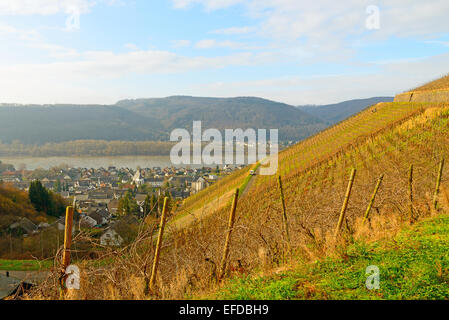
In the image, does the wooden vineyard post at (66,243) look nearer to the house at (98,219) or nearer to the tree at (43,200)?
the house at (98,219)

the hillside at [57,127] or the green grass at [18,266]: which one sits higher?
the hillside at [57,127]

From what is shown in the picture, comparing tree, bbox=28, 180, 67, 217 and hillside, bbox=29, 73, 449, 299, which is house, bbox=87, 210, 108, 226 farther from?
hillside, bbox=29, 73, 449, 299

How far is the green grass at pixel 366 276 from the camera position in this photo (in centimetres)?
341

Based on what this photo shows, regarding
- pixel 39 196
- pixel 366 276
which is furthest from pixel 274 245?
pixel 39 196

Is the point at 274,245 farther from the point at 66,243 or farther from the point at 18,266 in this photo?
the point at 18,266

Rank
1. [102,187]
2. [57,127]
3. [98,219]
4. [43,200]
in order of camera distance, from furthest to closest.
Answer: [57,127] → [102,187] → [43,200] → [98,219]

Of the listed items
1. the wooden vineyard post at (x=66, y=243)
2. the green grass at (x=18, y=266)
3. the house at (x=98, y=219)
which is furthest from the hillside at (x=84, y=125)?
the wooden vineyard post at (x=66, y=243)

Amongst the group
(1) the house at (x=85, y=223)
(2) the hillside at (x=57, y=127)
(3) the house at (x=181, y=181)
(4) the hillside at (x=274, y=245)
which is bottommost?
(3) the house at (x=181, y=181)

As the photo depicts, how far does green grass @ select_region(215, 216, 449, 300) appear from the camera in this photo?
134 inches

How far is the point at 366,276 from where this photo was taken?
149 inches

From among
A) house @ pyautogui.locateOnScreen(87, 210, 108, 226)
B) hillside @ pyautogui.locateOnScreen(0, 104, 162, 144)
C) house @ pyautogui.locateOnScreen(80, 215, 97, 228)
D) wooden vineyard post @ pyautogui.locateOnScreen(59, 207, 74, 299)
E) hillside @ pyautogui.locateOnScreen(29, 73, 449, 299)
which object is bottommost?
house @ pyautogui.locateOnScreen(87, 210, 108, 226)

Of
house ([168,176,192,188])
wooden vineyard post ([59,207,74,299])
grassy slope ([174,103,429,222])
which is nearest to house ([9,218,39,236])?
grassy slope ([174,103,429,222])

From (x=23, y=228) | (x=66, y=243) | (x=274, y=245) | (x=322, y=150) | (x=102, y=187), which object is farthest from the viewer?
(x=102, y=187)
